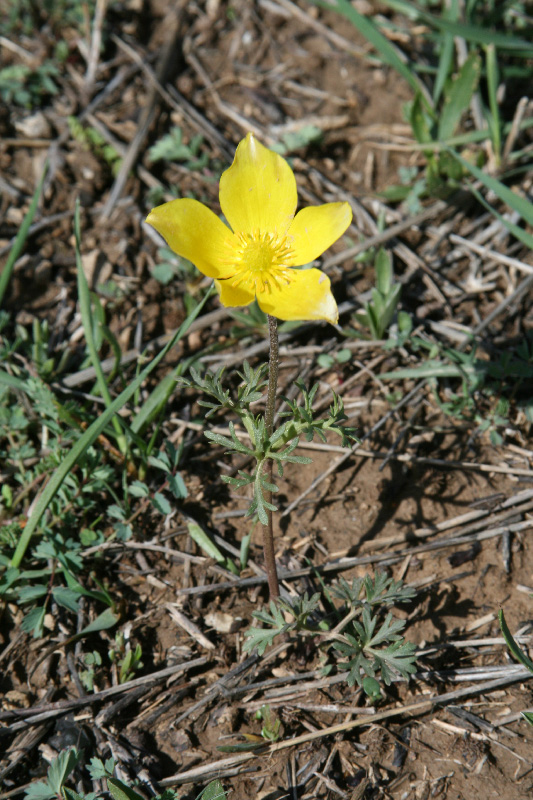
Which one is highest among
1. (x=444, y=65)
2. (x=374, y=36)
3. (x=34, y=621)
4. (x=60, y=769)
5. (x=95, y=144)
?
(x=374, y=36)

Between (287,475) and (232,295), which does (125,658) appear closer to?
(287,475)

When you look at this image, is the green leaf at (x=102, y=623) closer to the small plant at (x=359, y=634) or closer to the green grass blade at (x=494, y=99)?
the small plant at (x=359, y=634)

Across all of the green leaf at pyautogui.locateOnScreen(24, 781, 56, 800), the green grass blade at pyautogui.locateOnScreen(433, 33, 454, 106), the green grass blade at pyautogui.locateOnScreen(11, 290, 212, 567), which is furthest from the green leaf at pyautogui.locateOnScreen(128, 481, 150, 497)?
the green grass blade at pyautogui.locateOnScreen(433, 33, 454, 106)

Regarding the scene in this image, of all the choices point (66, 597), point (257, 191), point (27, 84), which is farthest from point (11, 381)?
point (27, 84)

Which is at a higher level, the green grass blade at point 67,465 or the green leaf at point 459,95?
the green leaf at point 459,95

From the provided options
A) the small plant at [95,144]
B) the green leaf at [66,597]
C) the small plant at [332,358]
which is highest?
the small plant at [95,144]

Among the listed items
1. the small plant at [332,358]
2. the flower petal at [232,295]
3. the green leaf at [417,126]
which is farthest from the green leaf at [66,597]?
the green leaf at [417,126]
